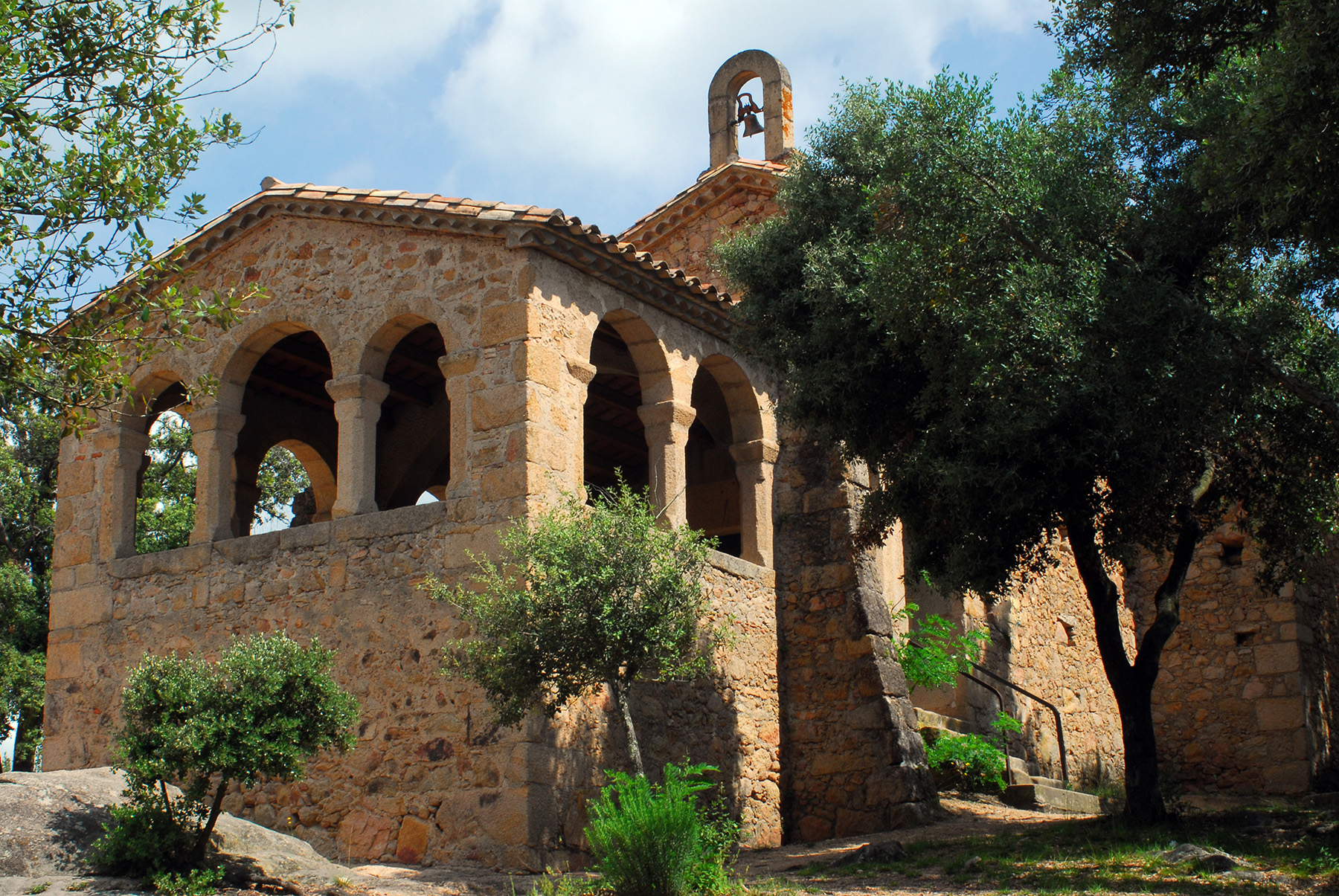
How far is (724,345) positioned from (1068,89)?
15.0 ft

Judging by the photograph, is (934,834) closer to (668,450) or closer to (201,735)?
(668,450)

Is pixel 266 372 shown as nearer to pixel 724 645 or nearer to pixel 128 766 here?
pixel 724 645

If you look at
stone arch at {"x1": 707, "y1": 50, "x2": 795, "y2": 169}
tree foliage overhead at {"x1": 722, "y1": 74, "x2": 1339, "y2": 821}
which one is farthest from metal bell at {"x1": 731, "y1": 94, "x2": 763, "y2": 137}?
tree foliage overhead at {"x1": 722, "y1": 74, "x2": 1339, "y2": 821}

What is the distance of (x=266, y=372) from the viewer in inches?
627

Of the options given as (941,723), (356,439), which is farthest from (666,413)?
(941,723)

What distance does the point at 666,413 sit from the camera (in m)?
13.3

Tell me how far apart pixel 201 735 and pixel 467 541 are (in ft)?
10.8

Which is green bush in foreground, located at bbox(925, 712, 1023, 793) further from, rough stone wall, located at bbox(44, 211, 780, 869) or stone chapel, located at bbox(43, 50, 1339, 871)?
rough stone wall, located at bbox(44, 211, 780, 869)

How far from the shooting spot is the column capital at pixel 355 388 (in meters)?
12.5

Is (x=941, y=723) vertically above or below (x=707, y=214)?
below

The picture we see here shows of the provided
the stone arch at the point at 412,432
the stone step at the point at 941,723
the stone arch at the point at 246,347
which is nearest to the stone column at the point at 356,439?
the stone arch at the point at 246,347

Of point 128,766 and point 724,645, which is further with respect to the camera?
point 724,645

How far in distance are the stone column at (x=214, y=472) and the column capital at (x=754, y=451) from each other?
531cm

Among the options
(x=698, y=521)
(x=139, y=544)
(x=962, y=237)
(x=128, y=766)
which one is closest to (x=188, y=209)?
(x=128, y=766)
